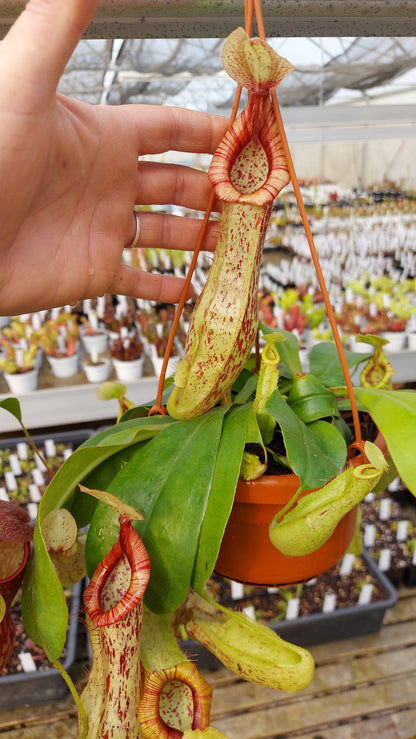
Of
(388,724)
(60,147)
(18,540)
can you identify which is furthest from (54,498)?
(388,724)

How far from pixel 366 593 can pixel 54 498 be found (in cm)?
139

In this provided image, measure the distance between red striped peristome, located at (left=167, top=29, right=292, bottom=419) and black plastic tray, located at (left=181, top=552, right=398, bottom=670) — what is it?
122 cm

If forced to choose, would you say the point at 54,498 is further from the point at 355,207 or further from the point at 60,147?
the point at 355,207

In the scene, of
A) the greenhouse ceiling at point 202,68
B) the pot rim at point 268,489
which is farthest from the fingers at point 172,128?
the greenhouse ceiling at point 202,68

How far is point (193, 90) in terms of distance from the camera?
445cm

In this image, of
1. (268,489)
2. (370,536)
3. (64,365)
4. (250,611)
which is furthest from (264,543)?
(64,365)

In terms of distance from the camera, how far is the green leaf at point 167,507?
2.18 feet

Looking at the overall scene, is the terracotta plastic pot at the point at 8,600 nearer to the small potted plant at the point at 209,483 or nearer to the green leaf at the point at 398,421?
the small potted plant at the point at 209,483

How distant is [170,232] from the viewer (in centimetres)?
96

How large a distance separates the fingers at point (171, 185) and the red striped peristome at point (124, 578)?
22.3 inches

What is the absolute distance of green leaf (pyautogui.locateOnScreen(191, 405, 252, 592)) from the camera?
650 millimetres

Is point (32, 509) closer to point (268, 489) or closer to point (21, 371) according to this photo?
point (21, 371)

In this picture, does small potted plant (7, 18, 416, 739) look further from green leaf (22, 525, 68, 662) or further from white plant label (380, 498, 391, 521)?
white plant label (380, 498, 391, 521)

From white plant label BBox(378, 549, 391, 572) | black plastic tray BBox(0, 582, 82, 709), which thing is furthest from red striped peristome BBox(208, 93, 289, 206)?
white plant label BBox(378, 549, 391, 572)
